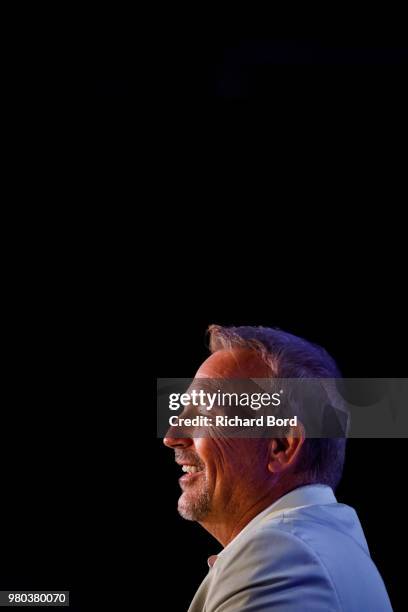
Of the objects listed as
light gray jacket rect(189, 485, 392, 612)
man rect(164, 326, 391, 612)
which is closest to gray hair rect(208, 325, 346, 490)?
man rect(164, 326, 391, 612)

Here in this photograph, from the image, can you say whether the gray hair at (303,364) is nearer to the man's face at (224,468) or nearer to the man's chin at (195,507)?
the man's face at (224,468)

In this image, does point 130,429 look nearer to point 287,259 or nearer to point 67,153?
point 287,259

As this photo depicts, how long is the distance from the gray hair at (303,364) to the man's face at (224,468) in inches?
1.0

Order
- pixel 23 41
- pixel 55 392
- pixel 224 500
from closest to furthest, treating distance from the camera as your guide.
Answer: pixel 224 500 → pixel 23 41 → pixel 55 392

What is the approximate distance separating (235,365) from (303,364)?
0.49ft

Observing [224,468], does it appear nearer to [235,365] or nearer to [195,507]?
[195,507]

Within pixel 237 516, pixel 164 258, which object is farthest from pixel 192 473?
pixel 164 258

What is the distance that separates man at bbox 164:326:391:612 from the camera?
99 centimetres

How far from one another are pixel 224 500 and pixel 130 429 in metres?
0.66

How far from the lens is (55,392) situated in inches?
76.5

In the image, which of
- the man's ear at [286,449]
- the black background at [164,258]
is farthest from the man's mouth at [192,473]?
the black background at [164,258]

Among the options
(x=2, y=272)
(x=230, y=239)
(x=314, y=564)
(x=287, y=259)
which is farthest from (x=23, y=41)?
(x=314, y=564)

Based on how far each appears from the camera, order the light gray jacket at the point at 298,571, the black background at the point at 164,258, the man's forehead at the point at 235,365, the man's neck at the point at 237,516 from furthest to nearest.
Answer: the black background at the point at 164,258, the man's forehead at the point at 235,365, the man's neck at the point at 237,516, the light gray jacket at the point at 298,571

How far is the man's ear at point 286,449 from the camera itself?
126 centimetres
